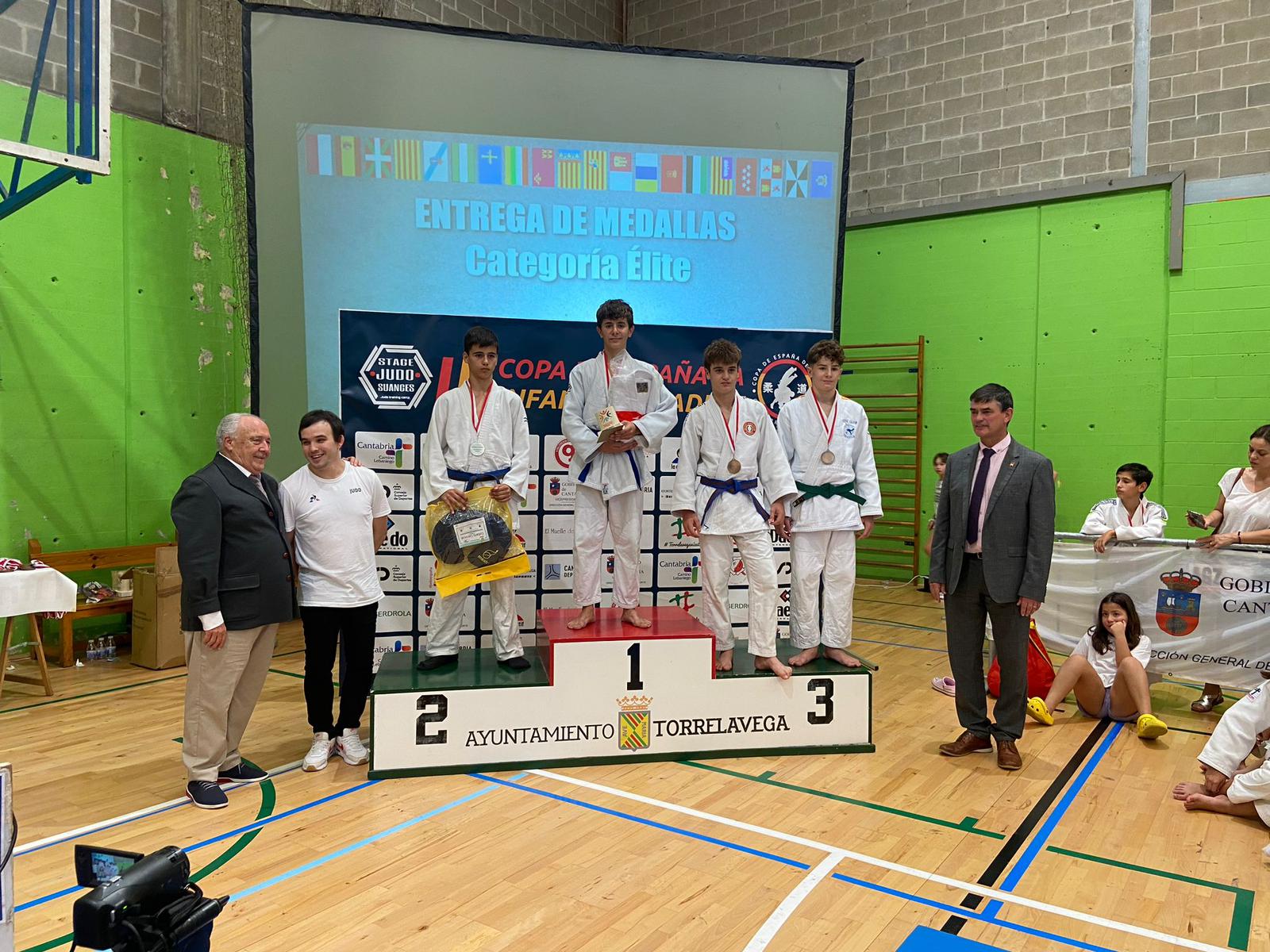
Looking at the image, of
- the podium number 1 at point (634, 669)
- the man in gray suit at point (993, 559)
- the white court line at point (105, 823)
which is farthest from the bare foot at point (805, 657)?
the white court line at point (105, 823)

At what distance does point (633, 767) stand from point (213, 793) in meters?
1.73

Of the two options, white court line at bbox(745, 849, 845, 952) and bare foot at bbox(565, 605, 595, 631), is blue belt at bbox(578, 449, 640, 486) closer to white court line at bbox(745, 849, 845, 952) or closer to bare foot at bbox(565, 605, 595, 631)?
bare foot at bbox(565, 605, 595, 631)

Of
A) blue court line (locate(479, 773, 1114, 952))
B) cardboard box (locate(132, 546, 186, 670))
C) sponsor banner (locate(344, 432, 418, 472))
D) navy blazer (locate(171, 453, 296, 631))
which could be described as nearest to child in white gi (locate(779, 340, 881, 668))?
blue court line (locate(479, 773, 1114, 952))

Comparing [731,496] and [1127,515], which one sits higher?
[731,496]

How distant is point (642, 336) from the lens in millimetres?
5484

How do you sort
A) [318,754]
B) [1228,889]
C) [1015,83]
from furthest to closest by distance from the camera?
1. [1015,83]
2. [318,754]
3. [1228,889]

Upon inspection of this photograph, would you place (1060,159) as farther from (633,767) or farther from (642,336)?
(633,767)

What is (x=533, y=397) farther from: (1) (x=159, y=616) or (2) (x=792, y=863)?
(2) (x=792, y=863)

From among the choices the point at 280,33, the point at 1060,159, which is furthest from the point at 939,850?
the point at 1060,159

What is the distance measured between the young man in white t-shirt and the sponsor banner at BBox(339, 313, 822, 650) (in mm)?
883

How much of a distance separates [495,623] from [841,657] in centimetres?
168

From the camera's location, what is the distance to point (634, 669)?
13.4 feet

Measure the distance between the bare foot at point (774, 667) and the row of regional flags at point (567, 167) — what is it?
3.20 meters

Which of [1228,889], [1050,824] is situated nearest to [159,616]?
[1050,824]
